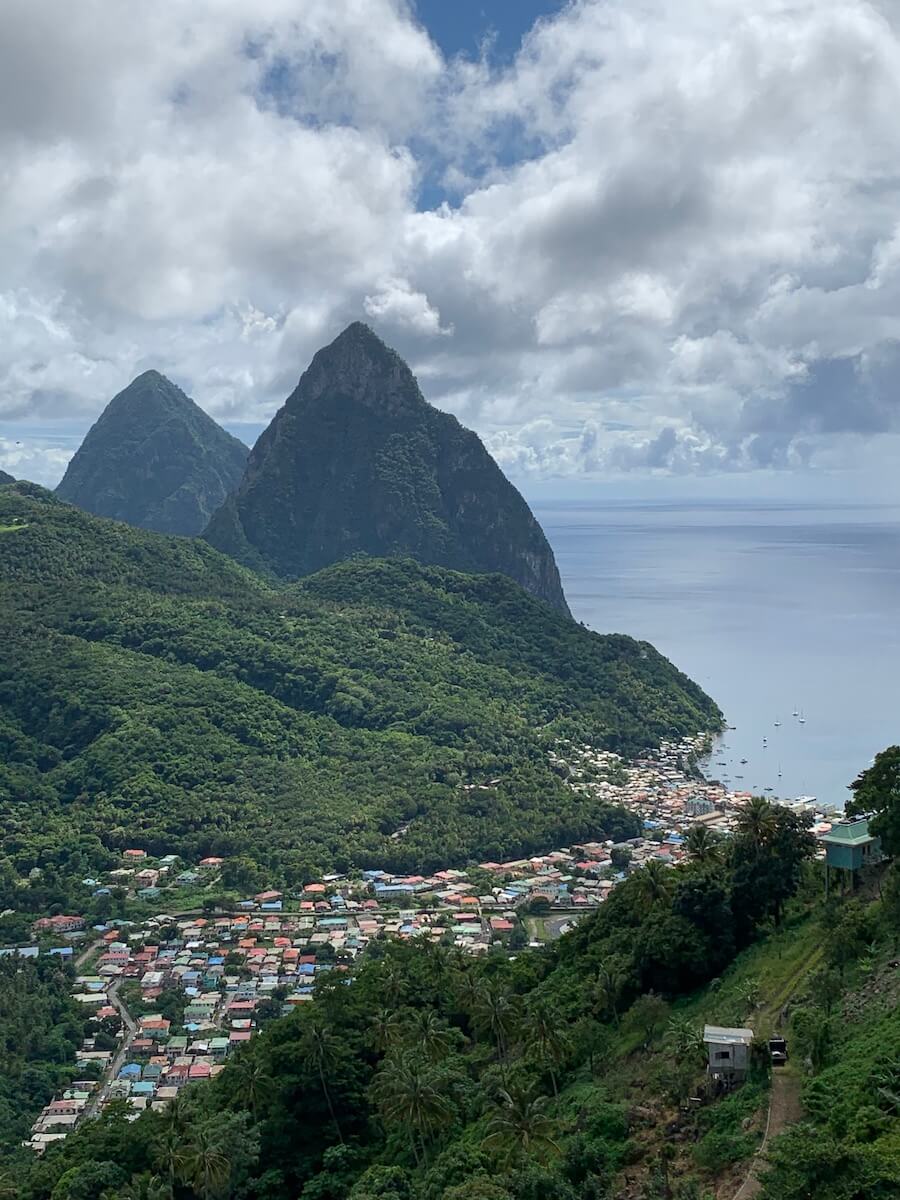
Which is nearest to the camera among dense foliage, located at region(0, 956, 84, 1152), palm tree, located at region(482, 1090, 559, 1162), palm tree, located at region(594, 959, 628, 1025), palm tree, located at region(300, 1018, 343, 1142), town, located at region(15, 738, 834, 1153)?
palm tree, located at region(482, 1090, 559, 1162)

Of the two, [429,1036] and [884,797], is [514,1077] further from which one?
[884,797]

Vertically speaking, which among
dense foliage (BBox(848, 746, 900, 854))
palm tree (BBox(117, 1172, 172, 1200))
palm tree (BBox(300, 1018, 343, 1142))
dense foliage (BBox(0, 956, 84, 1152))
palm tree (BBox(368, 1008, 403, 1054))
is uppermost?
dense foliage (BBox(848, 746, 900, 854))

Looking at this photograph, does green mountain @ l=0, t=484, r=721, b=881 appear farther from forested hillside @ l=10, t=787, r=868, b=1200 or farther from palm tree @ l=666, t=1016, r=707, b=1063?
palm tree @ l=666, t=1016, r=707, b=1063

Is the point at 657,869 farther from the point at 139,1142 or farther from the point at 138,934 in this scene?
the point at 138,934

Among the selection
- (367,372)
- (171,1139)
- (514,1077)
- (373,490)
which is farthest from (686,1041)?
(367,372)

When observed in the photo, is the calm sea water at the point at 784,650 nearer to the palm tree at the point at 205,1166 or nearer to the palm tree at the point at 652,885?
the palm tree at the point at 652,885

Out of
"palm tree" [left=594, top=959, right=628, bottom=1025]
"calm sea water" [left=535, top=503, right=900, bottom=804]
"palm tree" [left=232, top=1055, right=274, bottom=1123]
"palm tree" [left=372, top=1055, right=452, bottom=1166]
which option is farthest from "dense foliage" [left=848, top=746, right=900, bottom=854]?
"calm sea water" [left=535, top=503, right=900, bottom=804]
